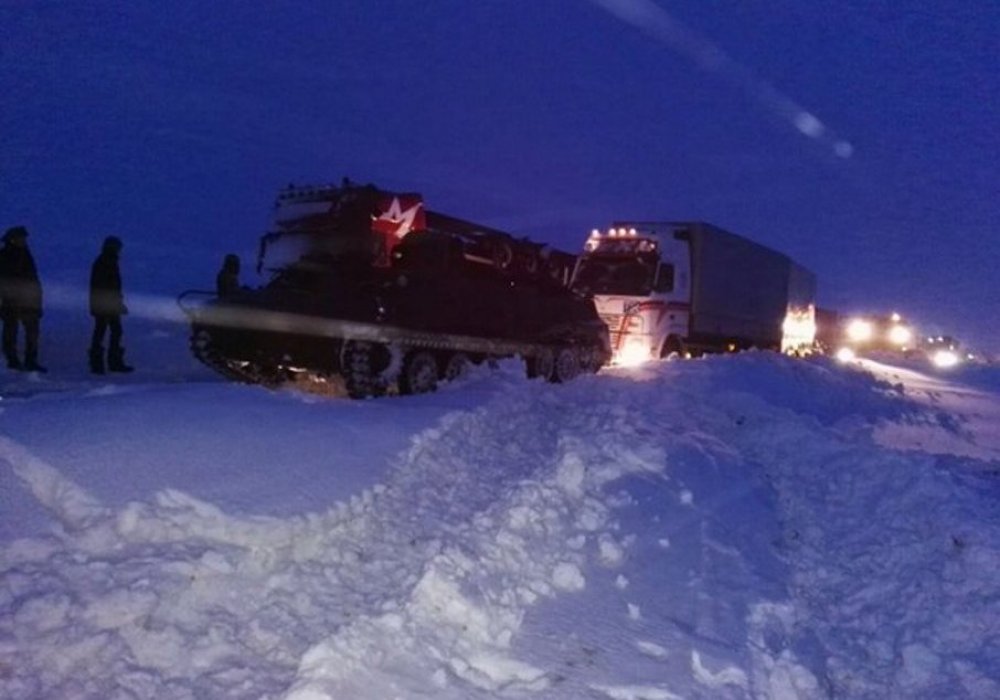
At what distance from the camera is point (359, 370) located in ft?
34.0

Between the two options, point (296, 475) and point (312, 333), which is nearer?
point (296, 475)

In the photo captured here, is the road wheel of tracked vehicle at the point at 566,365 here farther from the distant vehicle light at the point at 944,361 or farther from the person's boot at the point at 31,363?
the distant vehicle light at the point at 944,361

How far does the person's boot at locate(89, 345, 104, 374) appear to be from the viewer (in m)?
11.9

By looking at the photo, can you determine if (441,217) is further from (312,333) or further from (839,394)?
(839,394)

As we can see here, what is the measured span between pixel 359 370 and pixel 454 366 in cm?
208

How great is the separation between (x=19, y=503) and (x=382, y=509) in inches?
84.9

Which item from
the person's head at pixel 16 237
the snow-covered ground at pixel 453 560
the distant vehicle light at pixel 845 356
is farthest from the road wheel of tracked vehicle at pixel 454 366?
the distant vehicle light at pixel 845 356

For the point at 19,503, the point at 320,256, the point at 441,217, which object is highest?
the point at 441,217

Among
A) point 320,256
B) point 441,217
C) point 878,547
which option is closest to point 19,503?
point 878,547

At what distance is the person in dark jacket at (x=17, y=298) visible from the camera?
37.1 feet

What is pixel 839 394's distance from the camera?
604 inches

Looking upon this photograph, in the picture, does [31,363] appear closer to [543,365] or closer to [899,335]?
[543,365]

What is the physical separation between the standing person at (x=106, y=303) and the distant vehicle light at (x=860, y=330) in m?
38.0

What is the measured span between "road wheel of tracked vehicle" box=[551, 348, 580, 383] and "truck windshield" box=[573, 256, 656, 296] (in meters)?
3.33
